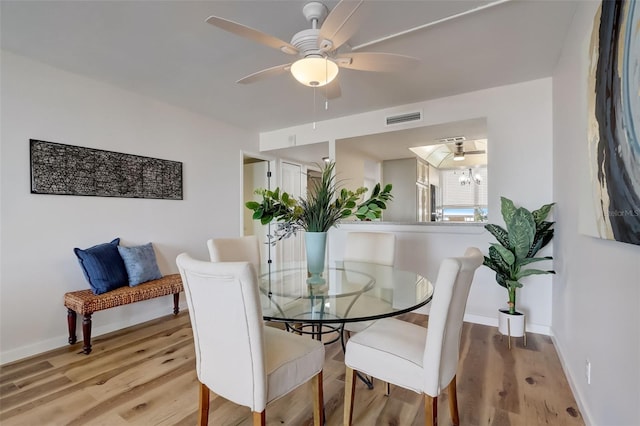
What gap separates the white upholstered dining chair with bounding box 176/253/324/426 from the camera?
1163 millimetres

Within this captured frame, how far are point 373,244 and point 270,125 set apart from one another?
2498 mm

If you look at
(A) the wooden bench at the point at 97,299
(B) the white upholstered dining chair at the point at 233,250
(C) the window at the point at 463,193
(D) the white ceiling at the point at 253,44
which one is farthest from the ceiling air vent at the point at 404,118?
(C) the window at the point at 463,193

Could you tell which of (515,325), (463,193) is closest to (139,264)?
(515,325)

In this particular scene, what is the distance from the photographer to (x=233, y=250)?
2.51m

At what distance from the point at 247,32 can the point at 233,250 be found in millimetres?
1610

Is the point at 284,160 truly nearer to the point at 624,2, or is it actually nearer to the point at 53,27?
the point at 53,27

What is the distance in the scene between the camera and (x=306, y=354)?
1.44 m

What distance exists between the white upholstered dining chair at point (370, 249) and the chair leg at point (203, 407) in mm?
1423

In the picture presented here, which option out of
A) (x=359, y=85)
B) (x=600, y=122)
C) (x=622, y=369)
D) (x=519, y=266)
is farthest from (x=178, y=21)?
(x=519, y=266)

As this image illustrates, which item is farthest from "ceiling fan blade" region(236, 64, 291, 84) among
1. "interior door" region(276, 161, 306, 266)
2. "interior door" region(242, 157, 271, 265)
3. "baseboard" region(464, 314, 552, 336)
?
"interior door" region(276, 161, 306, 266)

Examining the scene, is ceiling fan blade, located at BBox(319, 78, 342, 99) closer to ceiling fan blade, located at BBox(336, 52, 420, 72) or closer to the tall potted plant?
ceiling fan blade, located at BBox(336, 52, 420, 72)

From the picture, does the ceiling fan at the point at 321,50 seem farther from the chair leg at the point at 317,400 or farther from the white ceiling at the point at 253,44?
the chair leg at the point at 317,400

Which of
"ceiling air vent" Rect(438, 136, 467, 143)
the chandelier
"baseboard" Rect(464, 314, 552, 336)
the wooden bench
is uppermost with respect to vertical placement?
"ceiling air vent" Rect(438, 136, 467, 143)

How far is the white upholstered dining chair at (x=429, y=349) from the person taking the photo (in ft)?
4.20
